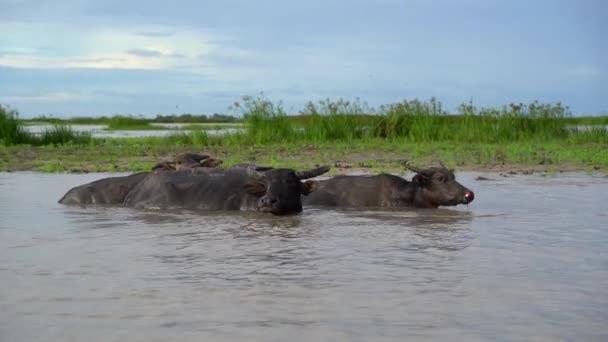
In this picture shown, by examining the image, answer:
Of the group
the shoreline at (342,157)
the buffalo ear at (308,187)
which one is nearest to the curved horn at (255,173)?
the buffalo ear at (308,187)

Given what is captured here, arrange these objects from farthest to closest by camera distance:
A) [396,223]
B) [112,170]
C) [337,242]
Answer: [112,170] < [396,223] < [337,242]

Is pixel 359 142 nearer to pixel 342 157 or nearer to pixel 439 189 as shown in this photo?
pixel 342 157

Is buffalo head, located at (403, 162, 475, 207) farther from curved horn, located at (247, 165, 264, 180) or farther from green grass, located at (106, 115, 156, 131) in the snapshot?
green grass, located at (106, 115, 156, 131)

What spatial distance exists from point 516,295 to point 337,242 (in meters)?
2.10

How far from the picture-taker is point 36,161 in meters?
15.9

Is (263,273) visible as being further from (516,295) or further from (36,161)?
(36,161)

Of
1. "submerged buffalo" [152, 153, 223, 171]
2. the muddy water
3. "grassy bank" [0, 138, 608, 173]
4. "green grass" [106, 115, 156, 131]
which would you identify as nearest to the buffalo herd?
the muddy water

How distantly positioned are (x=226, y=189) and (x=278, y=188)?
0.65 m

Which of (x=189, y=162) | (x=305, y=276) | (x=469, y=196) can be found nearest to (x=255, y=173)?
(x=469, y=196)

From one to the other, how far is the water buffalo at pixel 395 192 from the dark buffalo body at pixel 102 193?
1913mm

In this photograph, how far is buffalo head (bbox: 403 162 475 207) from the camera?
30.1ft

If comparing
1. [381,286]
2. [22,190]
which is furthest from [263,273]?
[22,190]

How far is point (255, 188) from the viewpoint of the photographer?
8.73 meters

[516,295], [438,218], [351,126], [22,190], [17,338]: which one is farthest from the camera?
[351,126]
